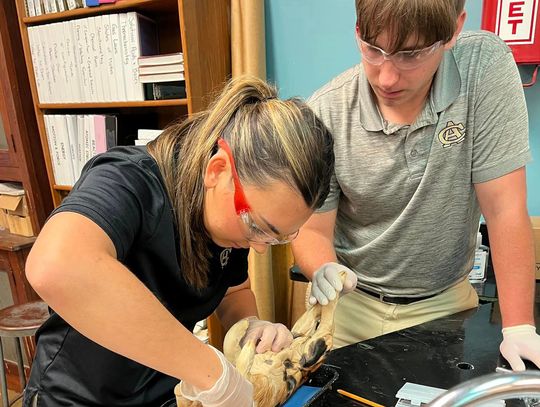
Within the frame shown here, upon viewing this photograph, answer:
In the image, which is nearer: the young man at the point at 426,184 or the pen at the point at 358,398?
the pen at the point at 358,398

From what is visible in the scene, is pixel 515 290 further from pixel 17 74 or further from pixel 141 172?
pixel 17 74

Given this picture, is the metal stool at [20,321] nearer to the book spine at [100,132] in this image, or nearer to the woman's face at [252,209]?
the book spine at [100,132]

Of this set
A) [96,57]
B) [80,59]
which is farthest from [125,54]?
[80,59]

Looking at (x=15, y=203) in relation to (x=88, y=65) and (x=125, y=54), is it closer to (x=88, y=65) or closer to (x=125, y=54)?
(x=88, y=65)

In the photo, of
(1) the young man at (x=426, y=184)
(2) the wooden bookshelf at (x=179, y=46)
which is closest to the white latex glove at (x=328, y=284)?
(1) the young man at (x=426, y=184)

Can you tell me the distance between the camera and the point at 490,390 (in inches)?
15.9

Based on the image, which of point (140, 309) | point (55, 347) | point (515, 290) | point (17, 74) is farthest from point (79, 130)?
point (515, 290)

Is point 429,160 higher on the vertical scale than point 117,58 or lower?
lower

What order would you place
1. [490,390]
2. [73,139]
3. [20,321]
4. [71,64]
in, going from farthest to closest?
[73,139], [71,64], [20,321], [490,390]

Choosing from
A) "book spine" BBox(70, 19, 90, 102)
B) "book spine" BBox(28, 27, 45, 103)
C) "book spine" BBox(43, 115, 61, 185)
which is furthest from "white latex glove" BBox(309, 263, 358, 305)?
"book spine" BBox(28, 27, 45, 103)

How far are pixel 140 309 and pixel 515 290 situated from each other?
895 millimetres

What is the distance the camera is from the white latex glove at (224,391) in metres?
0.74

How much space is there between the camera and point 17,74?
2275 millimetres

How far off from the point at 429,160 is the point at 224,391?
2.43ft
